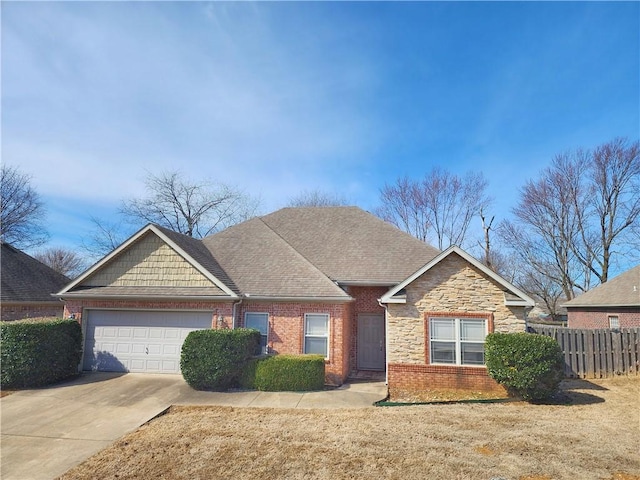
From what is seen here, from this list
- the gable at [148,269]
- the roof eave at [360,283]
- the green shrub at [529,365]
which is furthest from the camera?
the roof eave at [360,283]

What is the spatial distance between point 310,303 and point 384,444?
6271 millimetres

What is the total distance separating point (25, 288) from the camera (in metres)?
17.6

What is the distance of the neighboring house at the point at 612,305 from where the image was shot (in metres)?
19.4

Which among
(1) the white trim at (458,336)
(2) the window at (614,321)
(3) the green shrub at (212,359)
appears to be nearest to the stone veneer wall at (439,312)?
(1) the white trim at (458,336)

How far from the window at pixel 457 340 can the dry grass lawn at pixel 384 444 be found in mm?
1885

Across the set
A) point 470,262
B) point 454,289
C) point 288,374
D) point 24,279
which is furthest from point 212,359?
point 24,279

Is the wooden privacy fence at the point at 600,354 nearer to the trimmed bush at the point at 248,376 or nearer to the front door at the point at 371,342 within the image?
the front door at the point at 371,342

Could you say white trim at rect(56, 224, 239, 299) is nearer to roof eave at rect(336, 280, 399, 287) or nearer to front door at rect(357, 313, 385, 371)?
roof eave at rect(336, 280, 399, 287)

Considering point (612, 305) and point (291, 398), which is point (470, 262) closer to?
point (291, 398)

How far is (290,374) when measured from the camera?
11.2 m

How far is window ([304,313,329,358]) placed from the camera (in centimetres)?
1258

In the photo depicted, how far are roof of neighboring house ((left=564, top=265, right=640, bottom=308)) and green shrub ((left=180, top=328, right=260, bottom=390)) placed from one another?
19.9 m

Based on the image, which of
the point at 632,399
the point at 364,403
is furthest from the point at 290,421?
the point at 632,399

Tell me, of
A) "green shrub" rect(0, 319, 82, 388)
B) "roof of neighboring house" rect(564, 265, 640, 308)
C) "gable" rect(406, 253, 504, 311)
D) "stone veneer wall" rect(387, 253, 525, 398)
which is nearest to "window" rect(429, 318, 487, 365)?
"stone veneer wall" rect(387, 253, 525, 398)
